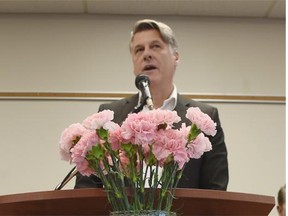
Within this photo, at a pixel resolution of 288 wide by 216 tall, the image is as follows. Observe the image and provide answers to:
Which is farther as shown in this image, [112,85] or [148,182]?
[112,85]

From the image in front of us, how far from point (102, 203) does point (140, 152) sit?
8.6 inches

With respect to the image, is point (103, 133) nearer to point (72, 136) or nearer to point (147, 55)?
point (72, 136)

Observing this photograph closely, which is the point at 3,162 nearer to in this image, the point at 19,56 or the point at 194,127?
the point at 19,56

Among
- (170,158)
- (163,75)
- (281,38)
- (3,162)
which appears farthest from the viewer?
(281,38)

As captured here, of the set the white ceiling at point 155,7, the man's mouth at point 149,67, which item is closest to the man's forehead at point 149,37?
the man's mouth at point 149,67

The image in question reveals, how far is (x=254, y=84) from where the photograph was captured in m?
4.61

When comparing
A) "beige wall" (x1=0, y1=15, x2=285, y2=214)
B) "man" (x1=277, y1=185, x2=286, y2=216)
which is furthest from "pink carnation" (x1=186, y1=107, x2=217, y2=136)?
"beige wall" (x1=0, y1=15, x2=285, y2=214)

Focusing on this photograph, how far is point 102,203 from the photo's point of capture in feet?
4.78

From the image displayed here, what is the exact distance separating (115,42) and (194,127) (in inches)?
132

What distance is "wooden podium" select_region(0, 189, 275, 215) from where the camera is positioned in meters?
1.41

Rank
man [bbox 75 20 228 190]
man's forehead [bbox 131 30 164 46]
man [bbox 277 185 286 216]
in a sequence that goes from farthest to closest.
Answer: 1. man [bbox 277 185 286 216]
2. man's forehead [bbox 131 30 164 46]
3. man [bbox 75 20 228 190]

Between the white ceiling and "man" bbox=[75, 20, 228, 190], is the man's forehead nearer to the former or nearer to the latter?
"man" bbox=[75, 20, 228, 190]

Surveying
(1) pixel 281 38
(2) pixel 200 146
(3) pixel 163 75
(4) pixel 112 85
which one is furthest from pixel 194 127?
(1) pixel 281 38

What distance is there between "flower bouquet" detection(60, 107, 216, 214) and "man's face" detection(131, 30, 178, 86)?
109 centimetres
